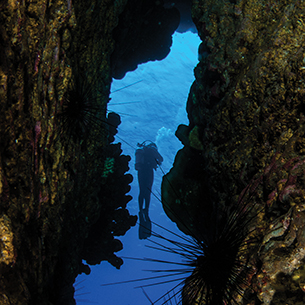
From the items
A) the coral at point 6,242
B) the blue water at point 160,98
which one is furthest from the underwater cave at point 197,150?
the blue water at point 160,98

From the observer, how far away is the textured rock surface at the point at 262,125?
1.51 meters

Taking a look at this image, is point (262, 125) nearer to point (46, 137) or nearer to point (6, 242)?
point (46, 137)

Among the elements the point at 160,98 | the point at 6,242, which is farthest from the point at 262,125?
the point at 160,98

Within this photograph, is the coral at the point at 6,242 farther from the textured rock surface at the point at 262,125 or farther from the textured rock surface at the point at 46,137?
the textured rock surface at the point at 262,125

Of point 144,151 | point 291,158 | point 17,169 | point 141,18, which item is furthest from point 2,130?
A: point 144,151

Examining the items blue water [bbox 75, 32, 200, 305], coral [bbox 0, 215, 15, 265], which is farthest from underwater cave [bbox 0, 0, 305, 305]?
blue water [bbox 75, 32, 200, 305]

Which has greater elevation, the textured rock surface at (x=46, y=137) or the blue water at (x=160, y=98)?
the blue water at (x=160, y=98)

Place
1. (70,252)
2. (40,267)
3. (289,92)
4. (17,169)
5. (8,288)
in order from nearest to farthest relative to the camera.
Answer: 1. (8,288)
2. (17,169)
3. (289,92)
4. (40,267)
5. (70,252)

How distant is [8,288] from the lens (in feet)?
5.20

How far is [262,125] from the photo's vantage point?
2520mm

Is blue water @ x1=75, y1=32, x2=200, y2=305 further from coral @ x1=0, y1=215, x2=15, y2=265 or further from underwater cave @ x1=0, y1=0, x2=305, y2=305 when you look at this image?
coral @ x1=0, y1=215, x2=15, y2=265

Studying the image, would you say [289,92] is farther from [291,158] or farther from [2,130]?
[2,130]

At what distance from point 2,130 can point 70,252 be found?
3.03 metres

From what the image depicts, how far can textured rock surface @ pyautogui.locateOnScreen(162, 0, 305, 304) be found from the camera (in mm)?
1506
